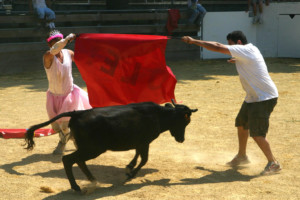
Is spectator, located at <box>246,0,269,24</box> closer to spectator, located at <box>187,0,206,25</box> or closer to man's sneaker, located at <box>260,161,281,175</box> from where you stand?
spectator, located at <box>187,0,206,25</box>

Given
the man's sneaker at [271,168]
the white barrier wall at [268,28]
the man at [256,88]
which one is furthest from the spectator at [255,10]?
the man's sneaker at [271,168]

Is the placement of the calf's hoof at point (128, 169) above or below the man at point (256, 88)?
below

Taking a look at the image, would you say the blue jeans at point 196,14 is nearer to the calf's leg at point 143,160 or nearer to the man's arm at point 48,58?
the man's arm at point 48,58

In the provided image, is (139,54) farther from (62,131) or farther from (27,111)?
(27,111)

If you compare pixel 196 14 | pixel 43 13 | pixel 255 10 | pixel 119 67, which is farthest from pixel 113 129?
pixel 255 10

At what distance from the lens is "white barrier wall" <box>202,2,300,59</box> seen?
17469mm

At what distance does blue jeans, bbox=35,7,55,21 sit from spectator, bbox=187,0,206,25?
5.01 meters

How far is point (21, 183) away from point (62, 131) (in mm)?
1205

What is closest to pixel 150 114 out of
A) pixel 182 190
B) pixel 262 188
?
pixel 182 190

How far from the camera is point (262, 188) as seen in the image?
4.95 metres

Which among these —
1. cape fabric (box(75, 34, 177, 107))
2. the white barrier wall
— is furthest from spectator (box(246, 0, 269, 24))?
cape fabric (box(75, 34, 177, 107))

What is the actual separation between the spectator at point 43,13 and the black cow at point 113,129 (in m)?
10.00

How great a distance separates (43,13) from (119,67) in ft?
30.7

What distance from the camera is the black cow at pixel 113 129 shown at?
4.93m
